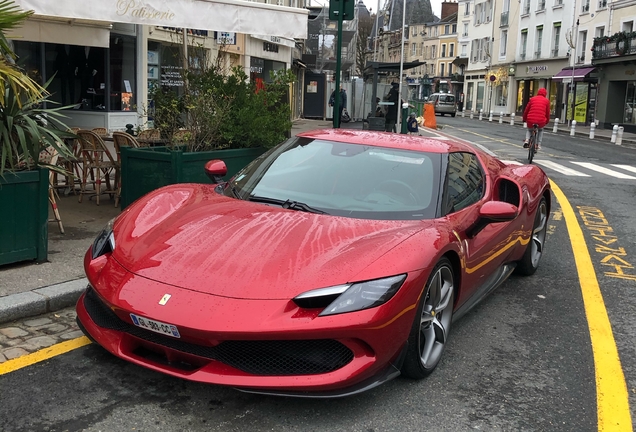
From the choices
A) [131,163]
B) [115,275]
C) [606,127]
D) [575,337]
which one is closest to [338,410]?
[115,275]

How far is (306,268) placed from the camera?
3.20 metres

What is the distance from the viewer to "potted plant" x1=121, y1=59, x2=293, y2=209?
263 inches

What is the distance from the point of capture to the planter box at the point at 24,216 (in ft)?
16.4

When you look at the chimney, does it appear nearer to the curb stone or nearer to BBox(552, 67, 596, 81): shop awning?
BBox(552, 67, 596, 81): shop awning

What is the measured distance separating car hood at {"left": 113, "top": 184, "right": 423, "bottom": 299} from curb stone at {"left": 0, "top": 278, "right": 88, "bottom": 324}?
0.95m

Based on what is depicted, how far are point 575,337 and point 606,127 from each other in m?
37.3

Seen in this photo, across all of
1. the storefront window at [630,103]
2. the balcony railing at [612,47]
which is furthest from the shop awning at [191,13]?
the storefront window at [630,103]

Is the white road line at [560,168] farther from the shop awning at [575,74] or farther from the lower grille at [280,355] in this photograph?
the shop awning at [575,74]

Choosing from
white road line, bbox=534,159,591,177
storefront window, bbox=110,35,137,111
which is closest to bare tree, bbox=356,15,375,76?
white road line, bbox=534,159,591,177

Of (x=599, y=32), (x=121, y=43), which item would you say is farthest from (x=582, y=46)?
(x=121, y=43)

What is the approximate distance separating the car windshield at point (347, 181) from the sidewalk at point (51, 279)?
4.64 feet

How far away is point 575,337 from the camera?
449cm

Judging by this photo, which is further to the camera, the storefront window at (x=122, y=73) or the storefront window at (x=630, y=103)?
the storefront window at (x=630, y=103)

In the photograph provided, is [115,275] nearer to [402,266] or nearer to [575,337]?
[402,266]
